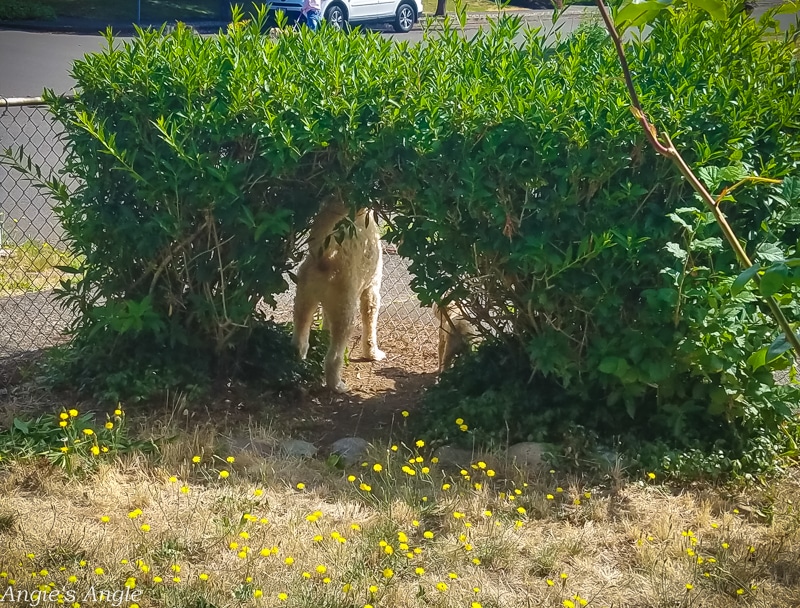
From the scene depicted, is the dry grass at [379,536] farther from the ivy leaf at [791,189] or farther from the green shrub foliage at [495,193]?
the ivy leaf at [791,189]

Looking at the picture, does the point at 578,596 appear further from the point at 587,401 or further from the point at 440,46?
the point at 440,46

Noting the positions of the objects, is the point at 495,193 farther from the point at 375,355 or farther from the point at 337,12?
the point at 337,12

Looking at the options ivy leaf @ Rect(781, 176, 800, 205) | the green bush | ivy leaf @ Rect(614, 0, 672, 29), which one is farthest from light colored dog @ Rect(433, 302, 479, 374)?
the green bush

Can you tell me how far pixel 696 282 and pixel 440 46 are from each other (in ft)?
6.08

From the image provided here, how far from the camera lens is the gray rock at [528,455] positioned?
436 cm

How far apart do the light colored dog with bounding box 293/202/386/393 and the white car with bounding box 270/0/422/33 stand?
13532 millimetres

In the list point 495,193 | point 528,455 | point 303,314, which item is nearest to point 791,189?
point 495,193

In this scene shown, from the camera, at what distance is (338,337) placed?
17.9 ft

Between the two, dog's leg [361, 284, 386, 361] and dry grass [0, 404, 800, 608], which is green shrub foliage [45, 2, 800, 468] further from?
dog's leg [361, 284, 386, 361]

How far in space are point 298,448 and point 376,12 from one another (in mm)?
16375

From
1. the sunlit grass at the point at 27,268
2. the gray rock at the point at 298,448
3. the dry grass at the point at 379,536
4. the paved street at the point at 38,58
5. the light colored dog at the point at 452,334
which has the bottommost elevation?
the dry grass at the point at 379,536

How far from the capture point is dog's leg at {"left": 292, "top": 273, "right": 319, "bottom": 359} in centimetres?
535

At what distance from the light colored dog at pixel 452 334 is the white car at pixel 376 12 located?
13687 mm

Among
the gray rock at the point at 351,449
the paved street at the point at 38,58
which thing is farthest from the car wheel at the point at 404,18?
the gray rock at the point at 351,449
